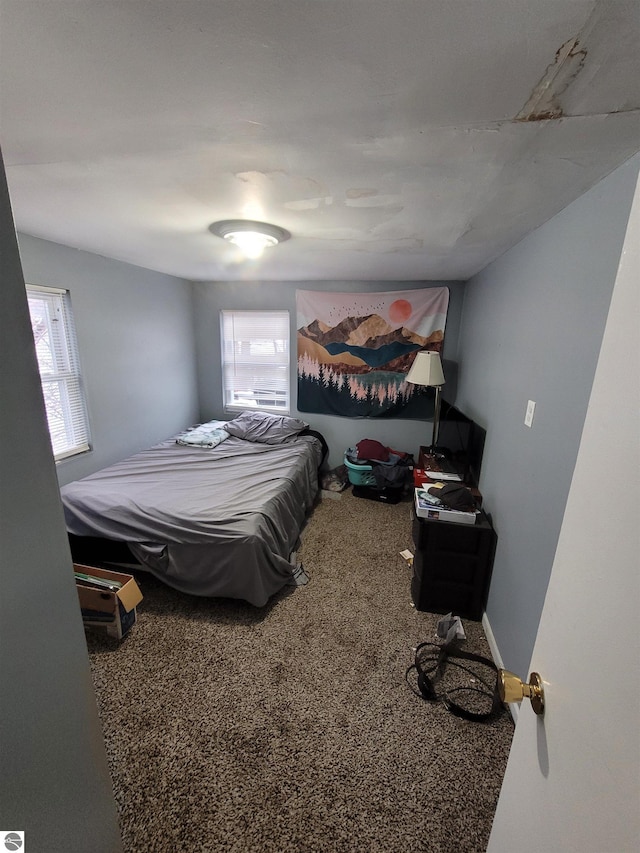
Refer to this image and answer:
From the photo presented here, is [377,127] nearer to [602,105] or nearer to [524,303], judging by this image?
[602,105]

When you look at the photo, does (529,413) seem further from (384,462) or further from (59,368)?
(59,368)

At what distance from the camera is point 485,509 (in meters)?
2.03

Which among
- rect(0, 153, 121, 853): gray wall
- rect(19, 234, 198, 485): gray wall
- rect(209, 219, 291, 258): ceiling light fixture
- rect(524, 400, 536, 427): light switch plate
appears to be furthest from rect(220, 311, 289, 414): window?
rect(0, 153, 121, 853): gray wall

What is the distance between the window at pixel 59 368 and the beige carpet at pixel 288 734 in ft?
4.74

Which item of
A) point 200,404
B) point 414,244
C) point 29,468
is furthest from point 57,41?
point 200,404

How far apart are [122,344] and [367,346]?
2.32 m

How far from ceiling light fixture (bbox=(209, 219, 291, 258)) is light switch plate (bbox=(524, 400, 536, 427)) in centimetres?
155

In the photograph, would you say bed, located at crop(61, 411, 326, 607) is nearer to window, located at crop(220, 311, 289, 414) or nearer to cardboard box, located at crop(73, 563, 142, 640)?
cardboard box, located at crop(73, 563, 142, 640)

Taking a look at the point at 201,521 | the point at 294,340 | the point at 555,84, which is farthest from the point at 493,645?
the point at 294,340

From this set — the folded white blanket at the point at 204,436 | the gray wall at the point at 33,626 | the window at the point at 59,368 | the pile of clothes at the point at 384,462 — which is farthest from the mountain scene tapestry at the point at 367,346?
the gray wall at the point at 33,626

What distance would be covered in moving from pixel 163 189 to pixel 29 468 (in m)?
1.30

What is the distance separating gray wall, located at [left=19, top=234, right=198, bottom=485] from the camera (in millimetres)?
2453

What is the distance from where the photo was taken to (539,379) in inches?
56.4

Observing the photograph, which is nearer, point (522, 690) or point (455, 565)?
point (522, 690)
